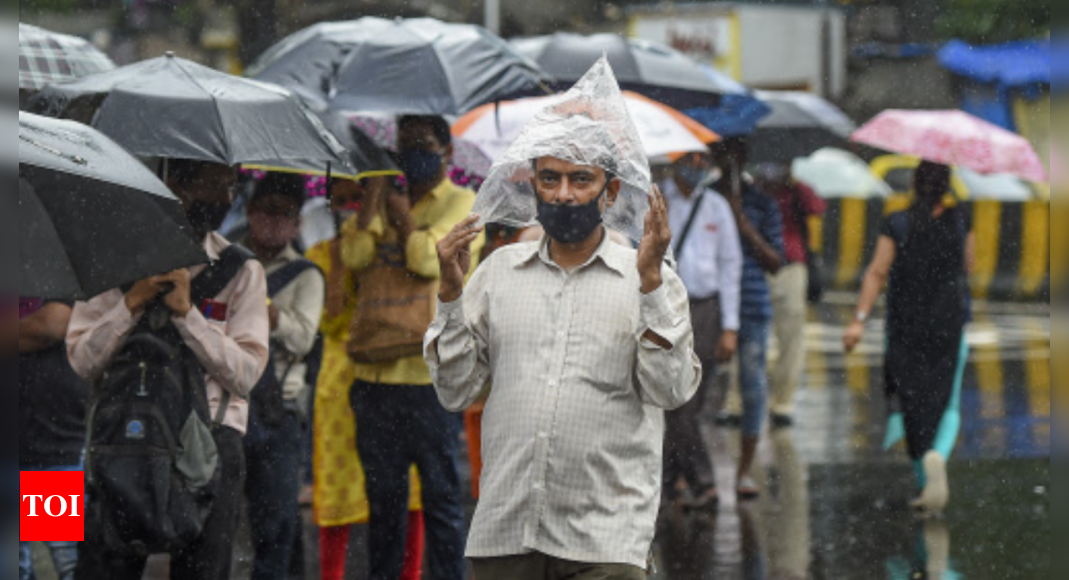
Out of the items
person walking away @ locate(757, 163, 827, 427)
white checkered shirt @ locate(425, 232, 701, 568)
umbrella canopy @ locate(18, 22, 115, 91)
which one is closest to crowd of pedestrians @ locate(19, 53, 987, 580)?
white checkered shirt @ locate(425, 232, 701, 568)

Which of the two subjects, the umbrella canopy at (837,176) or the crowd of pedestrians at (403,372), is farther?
the umbrella canopy at (837,176)

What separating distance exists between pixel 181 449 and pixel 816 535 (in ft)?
15.0

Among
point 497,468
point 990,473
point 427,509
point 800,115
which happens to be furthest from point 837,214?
point 497,468

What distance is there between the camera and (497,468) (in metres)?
4.64

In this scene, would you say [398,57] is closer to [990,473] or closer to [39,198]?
[39,198]

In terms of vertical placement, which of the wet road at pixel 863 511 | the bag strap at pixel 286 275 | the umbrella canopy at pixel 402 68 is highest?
the umbrella canopy at pixel 402 68

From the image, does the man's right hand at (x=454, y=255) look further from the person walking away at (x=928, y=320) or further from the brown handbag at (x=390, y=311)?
the person walking away at (x=928, y=320)

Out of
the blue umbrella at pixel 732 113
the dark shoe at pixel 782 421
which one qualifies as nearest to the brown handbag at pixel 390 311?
the blue umbrella at pixel 732 113

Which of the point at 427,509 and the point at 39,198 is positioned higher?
the point at 39,198

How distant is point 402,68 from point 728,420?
6603 millimetres

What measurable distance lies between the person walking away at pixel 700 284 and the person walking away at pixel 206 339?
4.12 m

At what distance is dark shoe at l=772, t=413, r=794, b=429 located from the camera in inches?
519

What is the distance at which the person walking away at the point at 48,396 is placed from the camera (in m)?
6.34

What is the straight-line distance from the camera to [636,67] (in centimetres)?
1030
